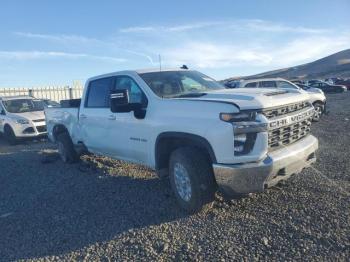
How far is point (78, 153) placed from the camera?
798cm

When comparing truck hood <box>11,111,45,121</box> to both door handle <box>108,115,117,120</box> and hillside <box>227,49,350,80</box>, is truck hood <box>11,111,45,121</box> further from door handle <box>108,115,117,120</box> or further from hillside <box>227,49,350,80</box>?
hillside <box>227,49,350,80</box>

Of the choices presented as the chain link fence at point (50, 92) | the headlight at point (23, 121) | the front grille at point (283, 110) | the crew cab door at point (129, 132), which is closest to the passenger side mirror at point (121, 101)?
the crew cab door at point (129, 132)

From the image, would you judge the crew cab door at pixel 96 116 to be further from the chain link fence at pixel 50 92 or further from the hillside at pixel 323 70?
the hillside at pixel 323 70

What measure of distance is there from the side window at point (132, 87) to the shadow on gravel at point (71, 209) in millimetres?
1463

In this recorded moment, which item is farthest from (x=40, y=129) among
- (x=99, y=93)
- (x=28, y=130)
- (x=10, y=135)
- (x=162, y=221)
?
(x=162, y=221)

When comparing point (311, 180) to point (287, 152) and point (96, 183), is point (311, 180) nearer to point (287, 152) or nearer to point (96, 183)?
point (287, 152)

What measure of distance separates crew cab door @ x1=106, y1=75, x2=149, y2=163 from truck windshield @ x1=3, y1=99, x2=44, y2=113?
327 inches

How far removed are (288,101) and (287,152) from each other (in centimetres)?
66

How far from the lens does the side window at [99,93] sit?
6.59 m

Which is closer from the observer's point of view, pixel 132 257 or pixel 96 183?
pixel 132 257

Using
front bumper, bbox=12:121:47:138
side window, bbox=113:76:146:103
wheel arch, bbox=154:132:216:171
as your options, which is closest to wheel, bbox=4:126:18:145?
front bumper, bbox=12:121:47:138

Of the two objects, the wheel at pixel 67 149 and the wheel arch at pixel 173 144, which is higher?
the wheel arch at pixel 173 144

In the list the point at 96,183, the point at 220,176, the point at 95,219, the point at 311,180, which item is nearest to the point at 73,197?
the point at 96,183

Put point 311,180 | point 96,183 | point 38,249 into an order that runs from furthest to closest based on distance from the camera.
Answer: point 96,183 < point 311,180 < point 38,249
